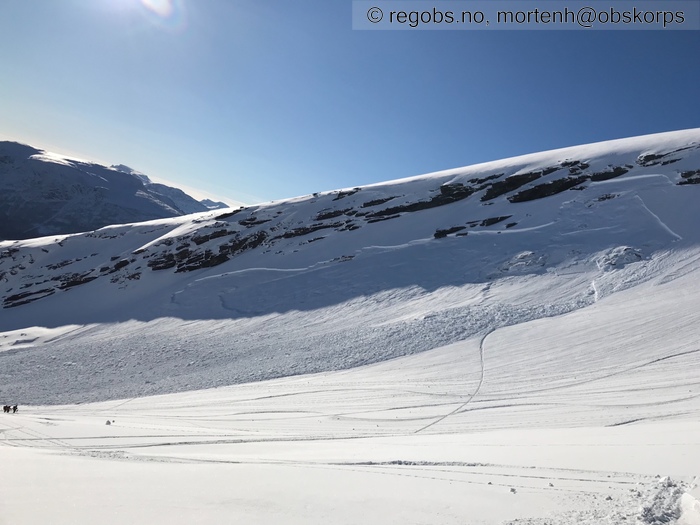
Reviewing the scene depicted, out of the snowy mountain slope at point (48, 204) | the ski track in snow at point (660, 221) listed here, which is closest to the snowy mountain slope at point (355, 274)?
the ski track in snow at point (660, 221)

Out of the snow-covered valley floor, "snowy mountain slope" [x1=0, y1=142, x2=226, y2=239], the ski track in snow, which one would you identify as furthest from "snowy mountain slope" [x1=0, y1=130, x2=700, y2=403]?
"snowy mountain slope" [x1=0, y1=142, x2=226, y2=239]

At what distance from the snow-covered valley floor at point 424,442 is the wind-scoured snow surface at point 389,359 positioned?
0.19ft

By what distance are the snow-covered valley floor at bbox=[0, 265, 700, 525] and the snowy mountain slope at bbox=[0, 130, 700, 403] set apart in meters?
3.49

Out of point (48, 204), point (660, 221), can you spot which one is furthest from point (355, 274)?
point (48, 204)

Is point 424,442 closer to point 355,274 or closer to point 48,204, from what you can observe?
point 355,274

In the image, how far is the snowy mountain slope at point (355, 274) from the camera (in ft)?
75.8

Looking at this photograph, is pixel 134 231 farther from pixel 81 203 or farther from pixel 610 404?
pixel 81 203

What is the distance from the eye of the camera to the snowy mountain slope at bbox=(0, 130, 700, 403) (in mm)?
23109

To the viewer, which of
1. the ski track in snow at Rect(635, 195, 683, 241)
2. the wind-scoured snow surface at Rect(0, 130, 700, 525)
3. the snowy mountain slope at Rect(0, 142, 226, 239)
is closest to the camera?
the wind-scoured snow surface at Rect(0, 130, 700, 525)

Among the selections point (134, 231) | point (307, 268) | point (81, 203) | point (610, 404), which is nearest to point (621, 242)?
point (610, 404)

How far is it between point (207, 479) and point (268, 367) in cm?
1635

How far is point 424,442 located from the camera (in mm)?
8344

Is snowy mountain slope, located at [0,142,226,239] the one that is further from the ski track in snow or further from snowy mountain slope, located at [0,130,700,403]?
the ski track in snow

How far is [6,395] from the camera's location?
2222cm
